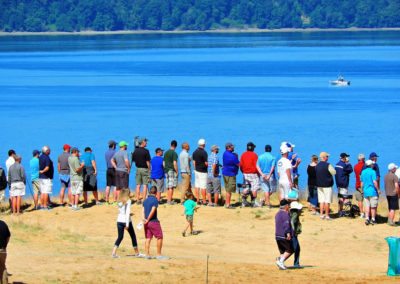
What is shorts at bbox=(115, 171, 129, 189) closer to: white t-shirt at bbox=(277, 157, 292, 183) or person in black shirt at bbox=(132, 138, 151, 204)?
person in black shirt at bbox=(132, 138, 151, 204)

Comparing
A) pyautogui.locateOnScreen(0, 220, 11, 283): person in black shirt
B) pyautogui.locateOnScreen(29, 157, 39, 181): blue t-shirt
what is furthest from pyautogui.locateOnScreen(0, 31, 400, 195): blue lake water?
pyautogui.locateOnScreen(0, 220, 11, 283): person in black shirt

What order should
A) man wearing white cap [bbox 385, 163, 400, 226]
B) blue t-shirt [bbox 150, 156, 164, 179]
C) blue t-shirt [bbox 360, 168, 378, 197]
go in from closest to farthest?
man wearing white cap [bbox 385, 163, 400, 226] < blue t-shirt [bbox 360, 168, 378, 197] < blue t-shirt [bbox 150, 156, 164, 179]

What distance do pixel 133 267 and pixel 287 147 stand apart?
647 centimetres

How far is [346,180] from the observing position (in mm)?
23375

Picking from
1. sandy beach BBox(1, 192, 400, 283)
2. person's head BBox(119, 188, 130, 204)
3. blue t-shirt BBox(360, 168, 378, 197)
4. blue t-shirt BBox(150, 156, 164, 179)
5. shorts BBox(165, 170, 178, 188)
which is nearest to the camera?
sandy beach BBox(1, 192, 400, 283)

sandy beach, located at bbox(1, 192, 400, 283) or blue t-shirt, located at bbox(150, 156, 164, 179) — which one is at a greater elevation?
blue t-shirt, located at bbox(150, 156, 164, 179)

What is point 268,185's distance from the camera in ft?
78.8

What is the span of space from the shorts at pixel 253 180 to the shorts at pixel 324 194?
172 cm

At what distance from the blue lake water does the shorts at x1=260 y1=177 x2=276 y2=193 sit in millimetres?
11869

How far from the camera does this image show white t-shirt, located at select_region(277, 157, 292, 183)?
75.4 feet

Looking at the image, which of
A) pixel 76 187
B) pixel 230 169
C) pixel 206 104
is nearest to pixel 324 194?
pixel 230 169

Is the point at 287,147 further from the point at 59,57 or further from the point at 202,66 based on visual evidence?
the point at 59,57

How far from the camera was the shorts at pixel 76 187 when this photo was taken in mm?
24391

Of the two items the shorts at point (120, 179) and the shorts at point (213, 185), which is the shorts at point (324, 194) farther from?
the shorts at point (120, 179)
